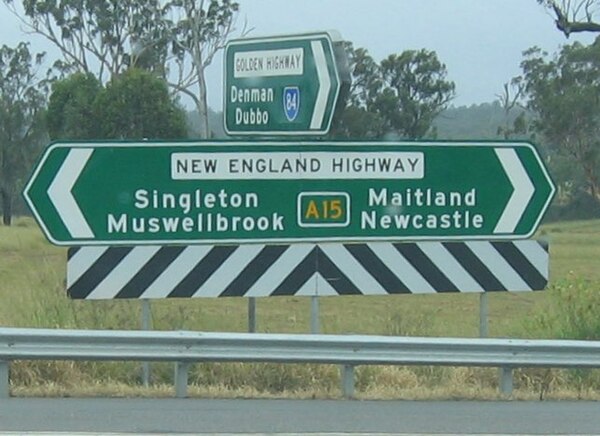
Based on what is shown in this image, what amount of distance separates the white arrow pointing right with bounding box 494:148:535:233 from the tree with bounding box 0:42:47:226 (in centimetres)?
5659

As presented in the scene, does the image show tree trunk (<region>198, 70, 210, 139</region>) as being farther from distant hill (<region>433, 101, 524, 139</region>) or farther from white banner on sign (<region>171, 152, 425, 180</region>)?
white banner on sign (<region>171, 152, 425, 180</region>)

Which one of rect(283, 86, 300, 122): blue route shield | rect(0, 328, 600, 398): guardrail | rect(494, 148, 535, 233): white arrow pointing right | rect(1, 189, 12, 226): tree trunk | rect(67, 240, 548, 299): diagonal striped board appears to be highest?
rect(283, 86, 300, 122): blue route shield

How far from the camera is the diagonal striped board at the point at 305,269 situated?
8.73 metres

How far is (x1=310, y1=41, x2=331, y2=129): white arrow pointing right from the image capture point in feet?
28.3

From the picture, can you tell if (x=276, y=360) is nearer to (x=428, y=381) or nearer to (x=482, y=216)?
(x=428, y=381)

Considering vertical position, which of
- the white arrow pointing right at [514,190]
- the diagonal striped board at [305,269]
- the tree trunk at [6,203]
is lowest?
the tree trunk at [6,203]

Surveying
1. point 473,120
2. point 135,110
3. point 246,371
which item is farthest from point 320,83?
point 473,120

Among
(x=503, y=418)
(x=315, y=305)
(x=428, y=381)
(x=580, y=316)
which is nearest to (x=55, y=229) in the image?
(x=315, y=305)

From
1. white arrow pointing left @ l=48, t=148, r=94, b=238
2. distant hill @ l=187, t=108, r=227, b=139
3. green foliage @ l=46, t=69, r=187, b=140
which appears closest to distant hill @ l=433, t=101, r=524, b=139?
distant hill @ l=187, t=108, r=227, b=139

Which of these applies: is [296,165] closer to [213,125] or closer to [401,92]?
[213,125]

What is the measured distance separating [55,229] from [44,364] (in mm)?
1070

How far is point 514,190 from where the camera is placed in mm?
9227

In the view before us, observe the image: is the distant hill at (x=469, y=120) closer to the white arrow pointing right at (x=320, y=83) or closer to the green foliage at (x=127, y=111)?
the green foliage at (x=127, y=111)

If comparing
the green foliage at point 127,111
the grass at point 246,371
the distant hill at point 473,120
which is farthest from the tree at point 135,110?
the grass at point 246,371
